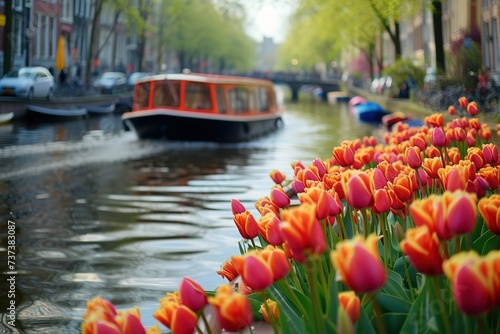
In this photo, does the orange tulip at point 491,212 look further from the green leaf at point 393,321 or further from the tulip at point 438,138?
the tulip at point 438,138

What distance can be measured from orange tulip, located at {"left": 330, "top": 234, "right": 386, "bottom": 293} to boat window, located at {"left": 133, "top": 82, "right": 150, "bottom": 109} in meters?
21.3

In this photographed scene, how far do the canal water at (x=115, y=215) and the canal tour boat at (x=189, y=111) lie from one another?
52 centimetres

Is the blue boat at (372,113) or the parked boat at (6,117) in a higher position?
the parked boat at (6,117)

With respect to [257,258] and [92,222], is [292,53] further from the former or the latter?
[257,258]

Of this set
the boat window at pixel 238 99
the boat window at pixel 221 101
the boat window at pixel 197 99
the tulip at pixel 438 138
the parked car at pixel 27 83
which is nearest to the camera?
the tulip at pixel 438 138

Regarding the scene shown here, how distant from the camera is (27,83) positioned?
26859 millimetres

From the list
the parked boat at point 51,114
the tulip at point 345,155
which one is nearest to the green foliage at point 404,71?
the parked boat at point 51,114

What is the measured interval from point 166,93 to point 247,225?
1986 cm

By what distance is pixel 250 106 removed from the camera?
24.3 metres

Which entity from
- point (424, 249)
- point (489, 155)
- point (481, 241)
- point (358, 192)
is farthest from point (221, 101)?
point (424, 249)

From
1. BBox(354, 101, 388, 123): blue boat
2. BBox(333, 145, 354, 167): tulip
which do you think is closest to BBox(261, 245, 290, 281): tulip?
BBox(333, 145, 354, 167): tulip

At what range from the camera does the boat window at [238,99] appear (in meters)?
23.0

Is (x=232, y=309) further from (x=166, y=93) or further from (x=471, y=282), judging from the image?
(x=166, y=93)

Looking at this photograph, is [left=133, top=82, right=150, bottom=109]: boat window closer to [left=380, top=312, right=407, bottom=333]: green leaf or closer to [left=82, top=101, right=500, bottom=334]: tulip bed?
[left=82, top=101, right=500, bottom=334]: tulip bed
